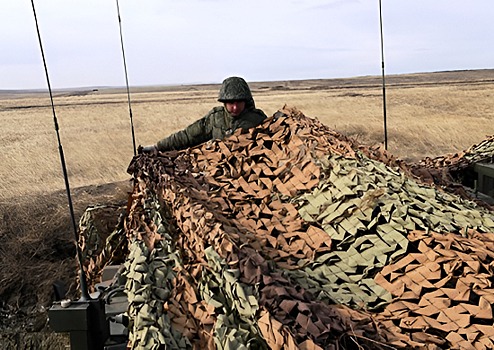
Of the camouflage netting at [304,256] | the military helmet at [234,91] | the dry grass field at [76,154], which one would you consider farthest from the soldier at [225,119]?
the camouflage netting at [304,256]

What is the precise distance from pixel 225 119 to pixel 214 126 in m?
0.15

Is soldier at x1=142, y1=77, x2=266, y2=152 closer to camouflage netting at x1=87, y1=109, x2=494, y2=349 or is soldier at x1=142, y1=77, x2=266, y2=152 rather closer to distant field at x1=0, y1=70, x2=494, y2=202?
camouflage netting at x1=87, y1=109, x2=494, y2=349

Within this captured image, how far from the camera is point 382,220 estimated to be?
3225mm

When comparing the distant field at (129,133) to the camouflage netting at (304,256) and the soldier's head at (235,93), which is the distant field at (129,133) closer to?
the soldier's head at (235,93)

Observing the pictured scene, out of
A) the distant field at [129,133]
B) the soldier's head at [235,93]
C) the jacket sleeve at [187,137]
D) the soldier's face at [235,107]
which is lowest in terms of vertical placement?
the distant field at [129,133]

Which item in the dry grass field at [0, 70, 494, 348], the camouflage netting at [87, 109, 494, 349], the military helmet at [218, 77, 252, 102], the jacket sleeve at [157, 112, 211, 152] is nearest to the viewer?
the camouflage netting at [87, 109, 494, 349]

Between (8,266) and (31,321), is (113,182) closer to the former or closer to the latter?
(8,266)

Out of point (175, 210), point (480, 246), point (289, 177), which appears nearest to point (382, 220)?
point (480, 246)

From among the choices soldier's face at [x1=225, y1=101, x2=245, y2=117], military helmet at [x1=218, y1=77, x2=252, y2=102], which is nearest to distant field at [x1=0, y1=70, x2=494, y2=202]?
soldier's face at [x1=225, y1=101, x2=245, y2=117]

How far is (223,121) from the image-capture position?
5.08 meters

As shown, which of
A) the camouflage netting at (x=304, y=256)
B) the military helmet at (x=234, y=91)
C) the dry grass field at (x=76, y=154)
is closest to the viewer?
the camouflage netting at (x=304, y=256)

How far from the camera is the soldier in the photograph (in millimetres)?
4789

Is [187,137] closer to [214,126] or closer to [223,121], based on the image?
[214,126]

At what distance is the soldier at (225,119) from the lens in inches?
189
